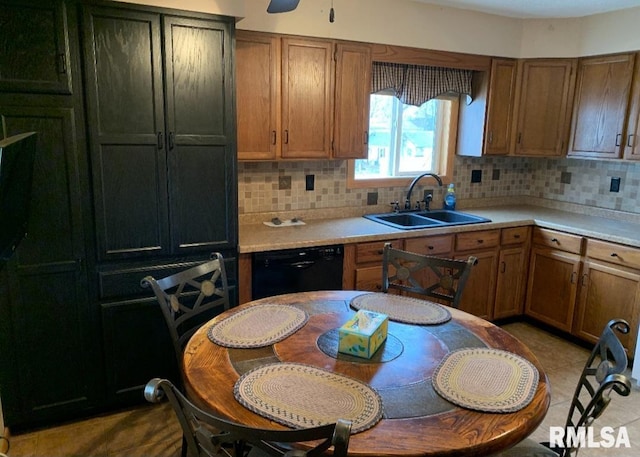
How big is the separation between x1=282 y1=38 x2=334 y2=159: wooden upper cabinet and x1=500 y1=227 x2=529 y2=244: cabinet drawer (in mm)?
1523

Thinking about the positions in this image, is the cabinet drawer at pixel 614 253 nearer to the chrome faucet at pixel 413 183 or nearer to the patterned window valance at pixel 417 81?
the chrome faucet at pixel 413 183

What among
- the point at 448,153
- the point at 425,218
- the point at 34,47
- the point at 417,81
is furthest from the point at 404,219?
the point at 34,47

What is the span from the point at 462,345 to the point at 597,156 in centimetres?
258

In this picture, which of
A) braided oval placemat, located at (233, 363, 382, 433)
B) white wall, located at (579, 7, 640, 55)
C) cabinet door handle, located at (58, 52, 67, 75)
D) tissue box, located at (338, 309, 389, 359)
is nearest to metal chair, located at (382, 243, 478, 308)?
tissue box, located at (338, 309, 389, 359)

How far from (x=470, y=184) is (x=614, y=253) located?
1.32m

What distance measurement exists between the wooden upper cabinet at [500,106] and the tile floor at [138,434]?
187 centimetres

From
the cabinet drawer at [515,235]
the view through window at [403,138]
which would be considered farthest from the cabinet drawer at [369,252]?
the cabinet drawer at [515,235]

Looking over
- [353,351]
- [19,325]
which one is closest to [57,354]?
[19,325]

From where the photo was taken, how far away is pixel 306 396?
1.36 meters

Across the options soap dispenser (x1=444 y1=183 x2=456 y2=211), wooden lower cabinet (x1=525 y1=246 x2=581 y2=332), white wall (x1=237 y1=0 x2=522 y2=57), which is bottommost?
wooden lower cabinet (x1=525 y1=246 x2=581 y2=332)

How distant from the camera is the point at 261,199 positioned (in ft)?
11.0

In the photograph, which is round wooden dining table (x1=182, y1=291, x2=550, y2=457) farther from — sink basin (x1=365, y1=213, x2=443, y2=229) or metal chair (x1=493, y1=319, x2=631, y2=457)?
sink basin (x1=365, y1=213, x2=443, y2=229)

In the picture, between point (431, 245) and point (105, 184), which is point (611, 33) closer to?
point (431, 245)

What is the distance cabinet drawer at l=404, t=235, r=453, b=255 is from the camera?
10.6ft
